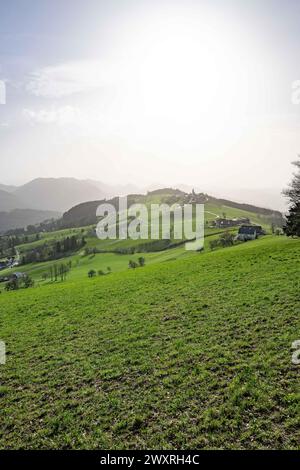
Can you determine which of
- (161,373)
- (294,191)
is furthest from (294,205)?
(161,373)

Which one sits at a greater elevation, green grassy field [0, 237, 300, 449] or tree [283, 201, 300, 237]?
tree [283, 201, 300, 237]

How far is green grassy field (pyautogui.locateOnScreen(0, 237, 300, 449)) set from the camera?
37.6 ft

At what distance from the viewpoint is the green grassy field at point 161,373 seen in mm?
11469

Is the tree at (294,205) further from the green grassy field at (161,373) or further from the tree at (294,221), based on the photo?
the green grassy field at (161,373)

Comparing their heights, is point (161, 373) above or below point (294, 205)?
below

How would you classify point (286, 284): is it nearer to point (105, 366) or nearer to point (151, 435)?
point (105, 366)

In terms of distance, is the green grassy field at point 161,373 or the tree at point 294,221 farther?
the tree at point 294,221

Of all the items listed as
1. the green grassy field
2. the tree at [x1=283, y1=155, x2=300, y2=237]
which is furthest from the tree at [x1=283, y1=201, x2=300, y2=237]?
the green grassy field

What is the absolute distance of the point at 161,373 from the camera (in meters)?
15.2

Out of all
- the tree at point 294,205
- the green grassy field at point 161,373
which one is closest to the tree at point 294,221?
the tree at point 294,205

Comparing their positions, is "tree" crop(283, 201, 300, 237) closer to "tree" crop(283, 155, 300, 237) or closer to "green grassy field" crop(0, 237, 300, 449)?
"tree" crop(283, 155, 300, 237)

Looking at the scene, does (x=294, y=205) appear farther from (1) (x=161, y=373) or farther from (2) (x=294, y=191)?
(1) (x=161, y=373)

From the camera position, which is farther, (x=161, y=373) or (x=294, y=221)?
(x=294, y=221)

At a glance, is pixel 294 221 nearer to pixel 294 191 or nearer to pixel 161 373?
pixel 294 191
